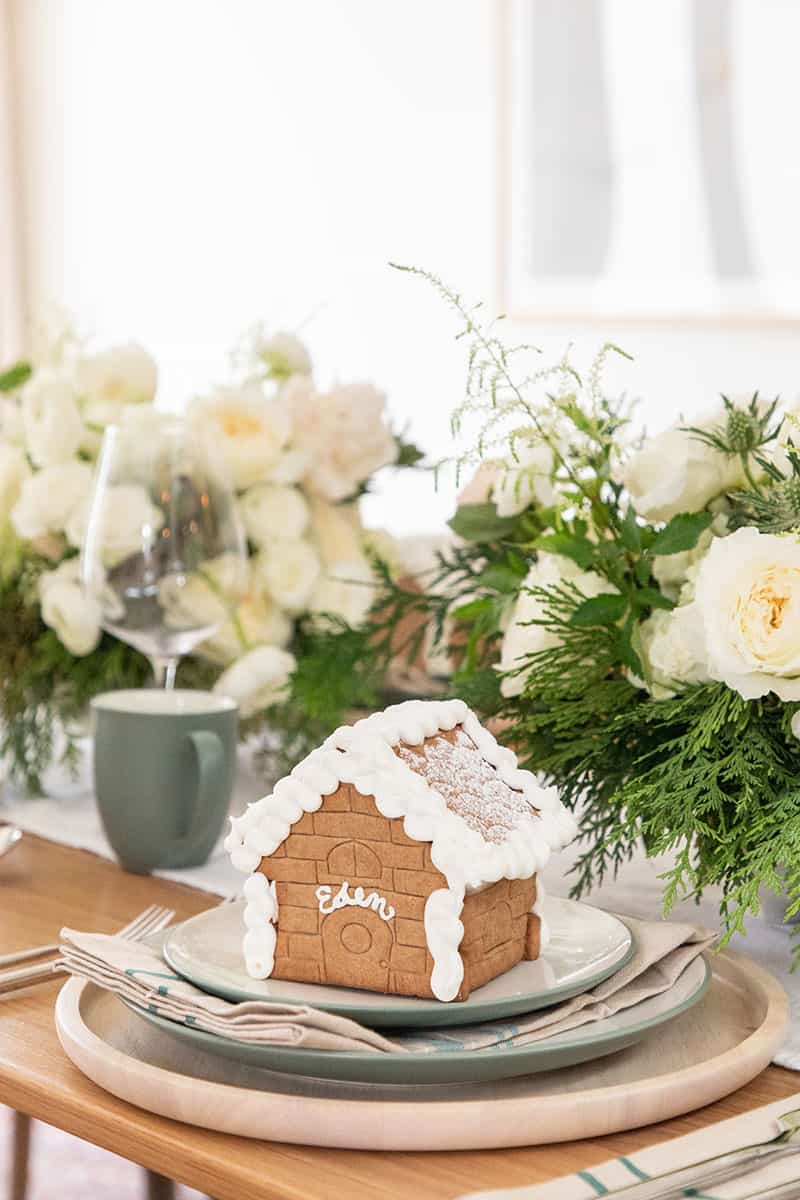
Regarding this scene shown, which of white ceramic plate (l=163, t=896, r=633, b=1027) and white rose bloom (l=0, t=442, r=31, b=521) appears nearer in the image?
white ceramic plate (l=163, t=896, r=633, b=1027)

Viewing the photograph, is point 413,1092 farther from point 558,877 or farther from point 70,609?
point 70,609

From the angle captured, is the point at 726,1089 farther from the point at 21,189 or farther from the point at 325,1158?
the point at 21,189

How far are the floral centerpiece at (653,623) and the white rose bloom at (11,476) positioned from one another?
1.37 ft

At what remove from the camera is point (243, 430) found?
1200 millimetres

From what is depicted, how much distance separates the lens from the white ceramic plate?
614 mm

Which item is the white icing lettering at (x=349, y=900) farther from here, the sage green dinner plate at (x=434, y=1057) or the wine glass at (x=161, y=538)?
the wine glass at (x=161, y=538)

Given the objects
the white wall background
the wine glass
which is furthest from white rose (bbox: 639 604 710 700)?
the white wall background

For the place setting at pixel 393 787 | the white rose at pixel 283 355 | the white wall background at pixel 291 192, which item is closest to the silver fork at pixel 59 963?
the place setting at pixel 393 787

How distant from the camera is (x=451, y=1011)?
0.61m

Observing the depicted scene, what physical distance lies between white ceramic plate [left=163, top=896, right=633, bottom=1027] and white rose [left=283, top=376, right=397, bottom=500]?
541 millimetres

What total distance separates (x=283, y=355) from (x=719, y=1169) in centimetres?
88

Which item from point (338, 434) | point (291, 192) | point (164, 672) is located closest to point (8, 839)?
point (164, 672)

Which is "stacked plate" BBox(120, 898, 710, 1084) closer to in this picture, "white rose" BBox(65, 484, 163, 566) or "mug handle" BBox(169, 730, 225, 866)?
"mug handle" BBox(169, 730, 225, 866)

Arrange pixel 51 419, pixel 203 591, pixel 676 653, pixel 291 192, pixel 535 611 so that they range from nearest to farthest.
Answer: pixel 676 653, pixel 535 611, pixel 203 591, pixel 51 419, pixel 291 192
